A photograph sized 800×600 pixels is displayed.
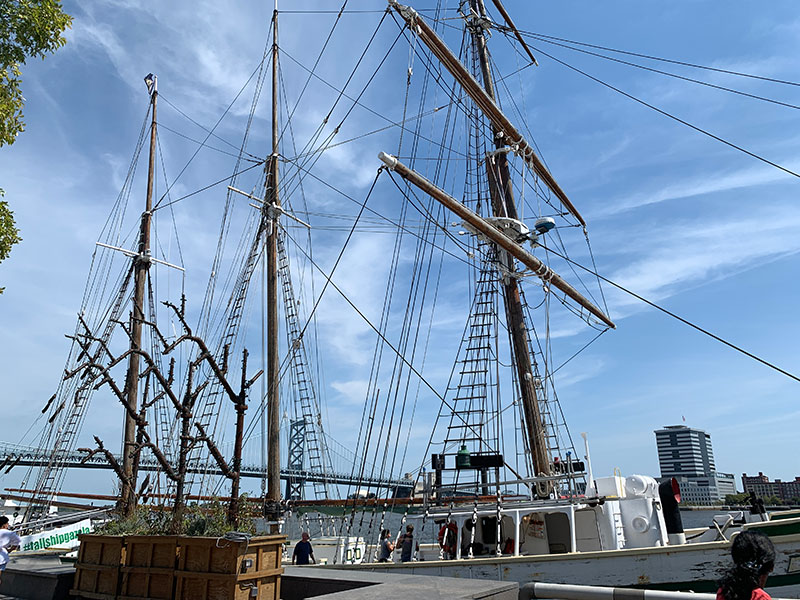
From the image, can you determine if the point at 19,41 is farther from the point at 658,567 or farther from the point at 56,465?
the point at 56,465

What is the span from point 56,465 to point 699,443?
415 feet

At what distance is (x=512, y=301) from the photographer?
21.2 metres

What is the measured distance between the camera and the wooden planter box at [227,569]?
682 centimetres

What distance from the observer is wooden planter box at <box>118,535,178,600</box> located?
7.32 m

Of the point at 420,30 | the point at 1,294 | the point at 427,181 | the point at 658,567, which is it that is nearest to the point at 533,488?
the point at 658,567

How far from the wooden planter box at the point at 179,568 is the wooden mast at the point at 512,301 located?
1254 centimetres

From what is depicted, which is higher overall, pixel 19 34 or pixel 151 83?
pixel 151 83

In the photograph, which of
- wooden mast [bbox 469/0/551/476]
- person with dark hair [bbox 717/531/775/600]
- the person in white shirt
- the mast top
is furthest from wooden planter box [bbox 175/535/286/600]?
the mast top

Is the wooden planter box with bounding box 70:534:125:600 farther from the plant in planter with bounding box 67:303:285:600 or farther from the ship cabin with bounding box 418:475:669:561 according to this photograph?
the ship cabin with bounding box 418:475:669:561

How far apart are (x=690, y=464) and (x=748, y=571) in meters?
126

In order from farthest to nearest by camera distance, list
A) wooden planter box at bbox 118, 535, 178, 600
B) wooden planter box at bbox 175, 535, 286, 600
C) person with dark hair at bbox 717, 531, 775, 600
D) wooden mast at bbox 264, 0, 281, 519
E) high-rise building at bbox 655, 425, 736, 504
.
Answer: high-rise building at bbox 655, 425, 736, 504 < wooden mast at bbox 264, 0, 281, 519 < wooden planter box at bbox 118, 535, 178, 600 < wooden planter box at bbox 175, 535, 286, 600 < person with dark hair at bbox 717, 531, 775, 600

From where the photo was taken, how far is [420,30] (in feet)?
63.2

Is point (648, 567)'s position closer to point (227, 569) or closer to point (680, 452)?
point (227, 569)

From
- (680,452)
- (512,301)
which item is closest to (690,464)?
(680,452)
